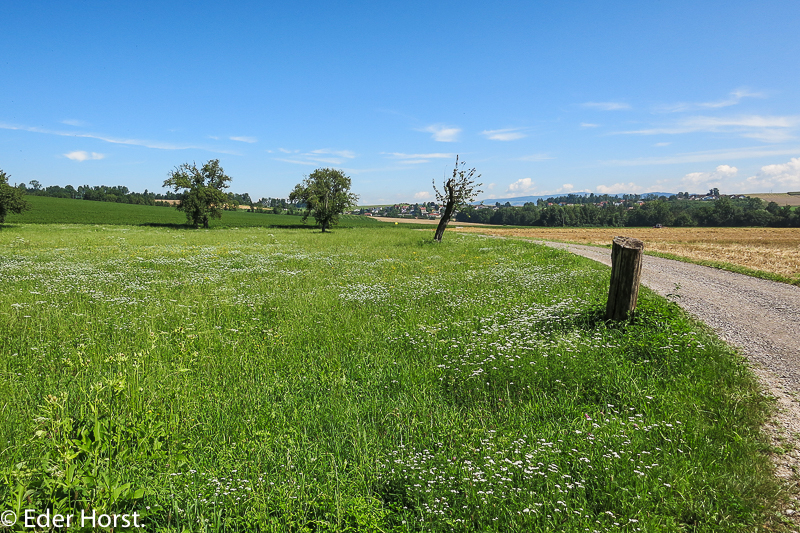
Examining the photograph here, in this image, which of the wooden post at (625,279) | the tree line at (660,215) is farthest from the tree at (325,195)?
the wooden post at (625,279)

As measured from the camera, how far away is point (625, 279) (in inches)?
329

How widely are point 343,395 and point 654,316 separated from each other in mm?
6952

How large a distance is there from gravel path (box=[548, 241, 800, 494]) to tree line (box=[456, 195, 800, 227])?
296 feet

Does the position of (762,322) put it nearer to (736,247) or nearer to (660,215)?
(736,247)

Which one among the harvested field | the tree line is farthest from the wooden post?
the tree line

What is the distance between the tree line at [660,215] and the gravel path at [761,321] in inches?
3556

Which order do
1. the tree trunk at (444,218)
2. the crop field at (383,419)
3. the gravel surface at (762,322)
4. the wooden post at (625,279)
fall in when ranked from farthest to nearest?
the tree trunk at (444,218)
the wooden post at (625,279)
the gravel surface at (762,322)
the crop field at (383,419)

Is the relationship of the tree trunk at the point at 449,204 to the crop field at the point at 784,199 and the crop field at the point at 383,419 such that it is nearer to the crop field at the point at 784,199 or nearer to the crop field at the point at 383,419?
the crop field at the point at 383,419

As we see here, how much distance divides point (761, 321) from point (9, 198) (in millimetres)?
70720

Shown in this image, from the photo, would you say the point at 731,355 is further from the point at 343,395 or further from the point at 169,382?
the point at 169,382

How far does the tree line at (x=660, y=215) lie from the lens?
347ft

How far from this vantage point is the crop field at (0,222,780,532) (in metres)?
3.56

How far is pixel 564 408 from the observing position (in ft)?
17.7

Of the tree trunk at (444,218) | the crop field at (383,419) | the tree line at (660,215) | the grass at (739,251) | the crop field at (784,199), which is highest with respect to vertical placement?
the crop field at (784,199)
